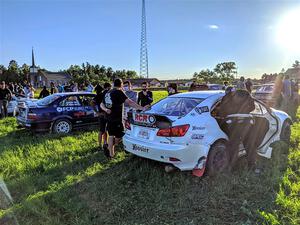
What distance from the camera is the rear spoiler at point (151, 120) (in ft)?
16.5

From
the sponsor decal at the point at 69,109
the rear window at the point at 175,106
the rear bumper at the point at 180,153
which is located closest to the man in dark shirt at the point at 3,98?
the sponsor decal at the point at 69,109

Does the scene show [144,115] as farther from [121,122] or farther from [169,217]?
[169,217]

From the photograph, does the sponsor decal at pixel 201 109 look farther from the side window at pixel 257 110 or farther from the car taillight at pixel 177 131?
the side window at pixel 257 110

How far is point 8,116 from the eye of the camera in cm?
1480

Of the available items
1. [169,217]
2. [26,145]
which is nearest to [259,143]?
[169,217]

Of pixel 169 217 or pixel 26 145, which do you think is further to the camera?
pixel 26 145

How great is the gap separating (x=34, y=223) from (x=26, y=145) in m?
4.66

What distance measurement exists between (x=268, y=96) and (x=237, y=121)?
10048mm

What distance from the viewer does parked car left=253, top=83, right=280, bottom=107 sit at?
45.8 ft

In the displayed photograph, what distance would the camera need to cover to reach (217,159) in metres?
5.25

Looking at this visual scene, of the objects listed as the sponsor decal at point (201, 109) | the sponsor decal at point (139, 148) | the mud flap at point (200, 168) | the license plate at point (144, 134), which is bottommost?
the mud flap at point (200, 168)

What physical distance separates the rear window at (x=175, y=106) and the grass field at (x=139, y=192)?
1.07m

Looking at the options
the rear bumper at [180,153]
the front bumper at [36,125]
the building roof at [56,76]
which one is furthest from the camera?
the building roof at [56,76]

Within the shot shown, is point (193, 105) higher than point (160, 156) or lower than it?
higher
